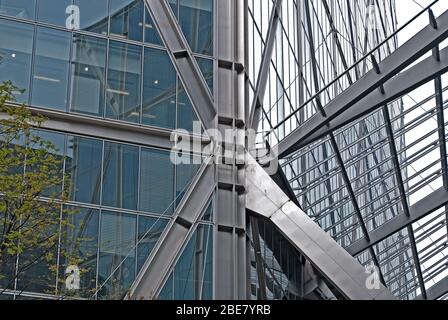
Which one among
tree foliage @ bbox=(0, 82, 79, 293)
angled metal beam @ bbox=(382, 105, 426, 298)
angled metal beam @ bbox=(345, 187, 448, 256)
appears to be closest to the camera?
tree foliage @ bbox=(0, 82, 79, 293)

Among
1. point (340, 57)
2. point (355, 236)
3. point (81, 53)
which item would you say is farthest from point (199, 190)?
point (340, 57)

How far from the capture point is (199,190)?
26.9 m

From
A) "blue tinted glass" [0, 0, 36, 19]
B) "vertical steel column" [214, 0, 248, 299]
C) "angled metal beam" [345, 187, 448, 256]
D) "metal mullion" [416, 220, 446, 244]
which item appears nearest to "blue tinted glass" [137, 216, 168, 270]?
"vertical steel column" [214, 0, 248, 299]

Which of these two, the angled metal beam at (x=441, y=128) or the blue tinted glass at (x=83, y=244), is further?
the angled metal beam at (x=441, y=128)

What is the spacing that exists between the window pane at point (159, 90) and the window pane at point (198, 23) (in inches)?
40.2

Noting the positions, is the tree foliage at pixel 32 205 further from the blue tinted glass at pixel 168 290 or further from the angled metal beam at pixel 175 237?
the blue tinted glass at pixel 168 290

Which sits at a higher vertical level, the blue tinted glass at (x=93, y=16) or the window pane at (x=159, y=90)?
the blue tinted glass at (x=93, y=16)

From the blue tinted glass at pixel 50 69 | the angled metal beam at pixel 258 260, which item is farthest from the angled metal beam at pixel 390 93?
the blue tinted glass at pixel 50 69

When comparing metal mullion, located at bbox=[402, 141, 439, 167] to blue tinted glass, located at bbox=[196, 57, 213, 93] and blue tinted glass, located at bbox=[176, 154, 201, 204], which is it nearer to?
blue tinted glass, located at bbox=[196, 57, 213, 93]

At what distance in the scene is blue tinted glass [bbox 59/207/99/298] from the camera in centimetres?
2456

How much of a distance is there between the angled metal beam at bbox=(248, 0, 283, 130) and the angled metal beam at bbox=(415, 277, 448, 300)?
22293 millimetres

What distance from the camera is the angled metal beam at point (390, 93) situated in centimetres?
2841

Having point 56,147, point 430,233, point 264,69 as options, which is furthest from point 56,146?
point 430,233

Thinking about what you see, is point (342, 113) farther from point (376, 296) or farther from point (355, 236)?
point (355, 236)
